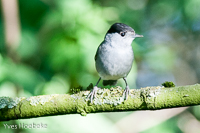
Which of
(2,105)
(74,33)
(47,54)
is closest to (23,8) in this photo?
(47,54)

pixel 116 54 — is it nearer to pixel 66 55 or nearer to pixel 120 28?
pixel 120 28

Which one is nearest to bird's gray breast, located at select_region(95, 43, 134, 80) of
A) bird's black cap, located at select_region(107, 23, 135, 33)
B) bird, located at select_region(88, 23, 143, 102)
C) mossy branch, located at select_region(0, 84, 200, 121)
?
bird, located at select_region(88, 23, 143, 102)

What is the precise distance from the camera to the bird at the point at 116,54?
3547 millimetres

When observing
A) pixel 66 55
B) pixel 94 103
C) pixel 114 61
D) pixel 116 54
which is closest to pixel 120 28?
pixel 116 54

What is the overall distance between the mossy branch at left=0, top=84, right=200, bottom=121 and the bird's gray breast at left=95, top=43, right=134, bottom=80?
62 cm

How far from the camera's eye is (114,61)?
3553 millimetres

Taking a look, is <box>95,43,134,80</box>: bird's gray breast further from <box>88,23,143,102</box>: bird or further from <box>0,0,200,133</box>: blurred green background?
<box>0,0,200,133</box>: blurred green background

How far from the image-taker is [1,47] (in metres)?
4.94

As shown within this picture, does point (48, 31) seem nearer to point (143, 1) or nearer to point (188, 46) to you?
point (143, 1)

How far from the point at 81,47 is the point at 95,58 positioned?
32cm

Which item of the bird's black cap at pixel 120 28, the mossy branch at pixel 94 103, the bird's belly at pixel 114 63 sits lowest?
the mossy branch at pixel 94 103

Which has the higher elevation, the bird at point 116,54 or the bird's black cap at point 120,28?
the bird's black cap at point 120,28

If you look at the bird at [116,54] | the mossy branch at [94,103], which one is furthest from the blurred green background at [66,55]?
the mossy branch at [94,103]

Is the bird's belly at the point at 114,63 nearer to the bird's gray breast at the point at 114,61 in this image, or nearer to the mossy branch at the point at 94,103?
the bird's gray breast at the point at 114,61
